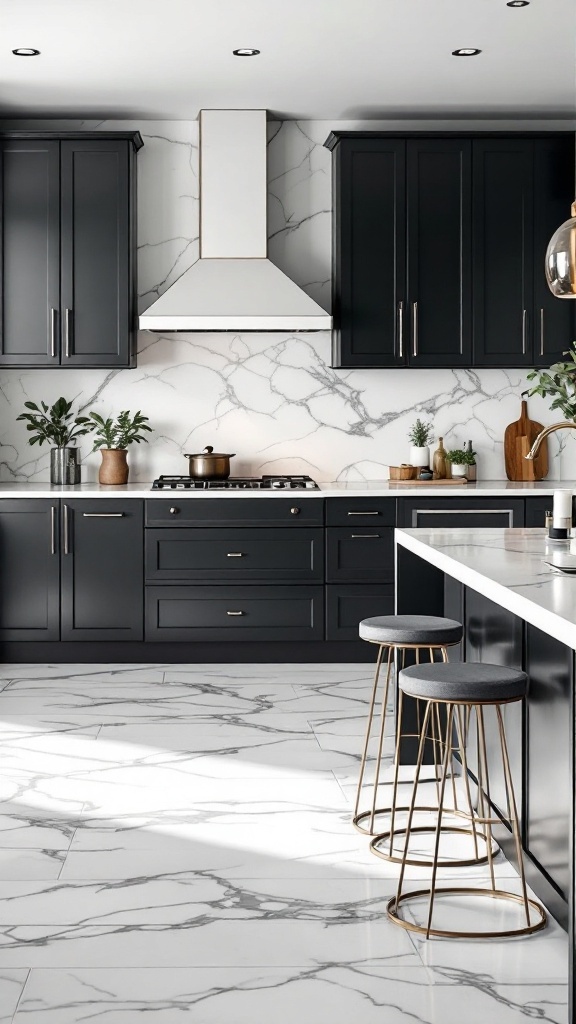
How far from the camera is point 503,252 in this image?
231 inches

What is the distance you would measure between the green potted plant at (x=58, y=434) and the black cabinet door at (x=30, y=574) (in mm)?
389

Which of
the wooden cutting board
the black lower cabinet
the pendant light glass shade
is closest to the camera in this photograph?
the black lower cabinet

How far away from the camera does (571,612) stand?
81.4 inches

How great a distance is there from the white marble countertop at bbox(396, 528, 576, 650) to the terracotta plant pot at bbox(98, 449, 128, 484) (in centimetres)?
245

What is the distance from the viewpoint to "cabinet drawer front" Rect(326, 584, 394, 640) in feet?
18.4

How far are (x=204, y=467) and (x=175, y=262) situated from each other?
1.18 m

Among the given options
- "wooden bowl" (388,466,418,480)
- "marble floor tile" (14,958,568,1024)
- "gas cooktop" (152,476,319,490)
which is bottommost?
"marble floor tile" (14,958,568,1024)

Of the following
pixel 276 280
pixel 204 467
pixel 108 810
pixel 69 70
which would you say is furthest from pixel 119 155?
pixel 108 810

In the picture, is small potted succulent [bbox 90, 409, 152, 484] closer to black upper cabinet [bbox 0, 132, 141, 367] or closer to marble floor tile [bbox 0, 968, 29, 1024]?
black upper cabinet [bbox 0, 132, 141, 367]

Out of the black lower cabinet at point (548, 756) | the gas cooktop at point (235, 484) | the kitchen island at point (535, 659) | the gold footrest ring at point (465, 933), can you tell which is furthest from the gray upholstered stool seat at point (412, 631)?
the gas cooktop at point (235, 484)

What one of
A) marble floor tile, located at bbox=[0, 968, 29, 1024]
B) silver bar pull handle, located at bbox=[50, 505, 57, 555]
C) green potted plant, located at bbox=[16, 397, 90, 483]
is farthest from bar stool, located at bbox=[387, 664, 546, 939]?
green potted plant, located at bbox=[16, 397, 90, 483]

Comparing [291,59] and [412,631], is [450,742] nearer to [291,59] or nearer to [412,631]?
[412,631]

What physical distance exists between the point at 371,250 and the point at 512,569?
346cm

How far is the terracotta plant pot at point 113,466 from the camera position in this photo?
583 cm
